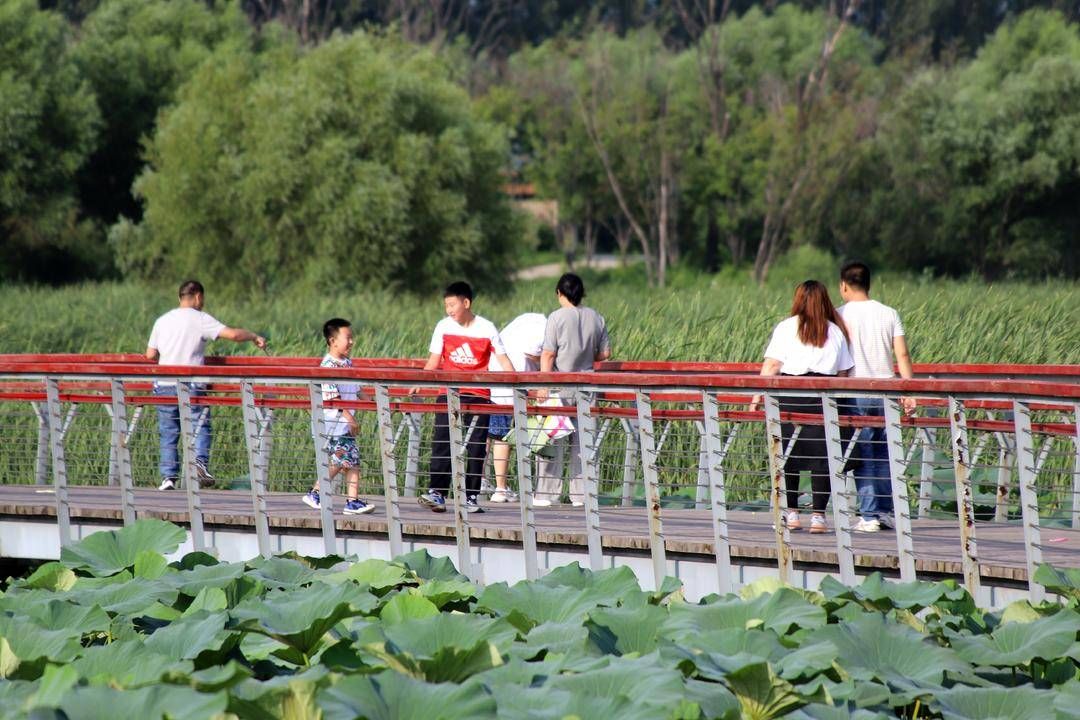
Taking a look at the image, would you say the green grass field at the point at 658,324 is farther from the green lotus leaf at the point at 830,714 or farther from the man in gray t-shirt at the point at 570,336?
the green lotus leaf at the point at 830,714

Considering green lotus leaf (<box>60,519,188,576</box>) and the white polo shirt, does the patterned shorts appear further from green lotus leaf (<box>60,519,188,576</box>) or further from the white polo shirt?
green lotus leaf (<box>60,519,188,576</box>)

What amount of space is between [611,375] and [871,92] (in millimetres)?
41479

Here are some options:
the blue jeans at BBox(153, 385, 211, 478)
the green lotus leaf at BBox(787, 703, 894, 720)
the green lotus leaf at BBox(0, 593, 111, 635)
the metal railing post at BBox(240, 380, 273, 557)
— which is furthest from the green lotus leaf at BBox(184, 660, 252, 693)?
the blue jeans at BBox(153, 385, 211, 478)

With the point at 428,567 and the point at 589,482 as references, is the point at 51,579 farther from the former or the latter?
the point at 589,482

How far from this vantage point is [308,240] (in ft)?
111

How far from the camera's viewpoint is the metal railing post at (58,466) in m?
10.0

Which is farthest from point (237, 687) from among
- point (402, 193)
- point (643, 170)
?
point (643, 170)

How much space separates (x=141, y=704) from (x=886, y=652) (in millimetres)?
2300

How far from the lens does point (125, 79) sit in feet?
135

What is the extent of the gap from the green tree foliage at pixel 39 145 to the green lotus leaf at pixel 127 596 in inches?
1290

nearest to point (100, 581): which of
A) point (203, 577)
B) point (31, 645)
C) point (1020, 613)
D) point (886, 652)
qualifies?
point (203, 577)

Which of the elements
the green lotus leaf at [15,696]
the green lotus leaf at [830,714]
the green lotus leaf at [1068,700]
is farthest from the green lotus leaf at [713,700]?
the green lotus leaf at [15,696]

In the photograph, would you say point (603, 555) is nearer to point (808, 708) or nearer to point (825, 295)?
point (825, 295)

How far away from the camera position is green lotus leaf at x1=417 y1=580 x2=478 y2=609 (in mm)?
5844
